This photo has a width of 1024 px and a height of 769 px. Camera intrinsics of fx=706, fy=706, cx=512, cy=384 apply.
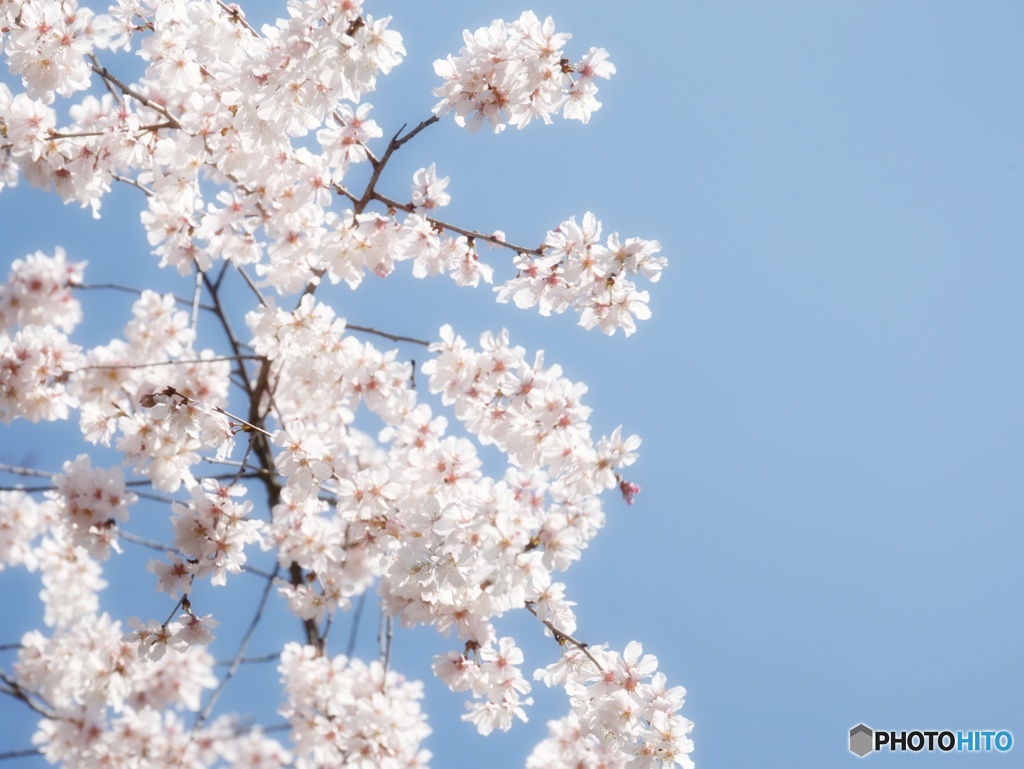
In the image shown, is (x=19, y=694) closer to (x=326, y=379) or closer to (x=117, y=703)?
(x=117, y=703)

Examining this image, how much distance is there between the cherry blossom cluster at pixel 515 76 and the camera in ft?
11.4

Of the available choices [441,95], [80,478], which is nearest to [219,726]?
[80,478]

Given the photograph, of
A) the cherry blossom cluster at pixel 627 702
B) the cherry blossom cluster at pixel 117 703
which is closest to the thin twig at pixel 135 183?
the cherry blossom cluster at pixel 117 703

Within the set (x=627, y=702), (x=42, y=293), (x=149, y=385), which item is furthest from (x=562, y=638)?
(x=42, y=293)

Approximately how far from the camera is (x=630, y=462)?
3578 mm

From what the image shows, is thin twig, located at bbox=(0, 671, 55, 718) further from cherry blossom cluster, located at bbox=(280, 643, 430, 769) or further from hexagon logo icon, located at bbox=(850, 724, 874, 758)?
hexagon logo icon, located at bbox=(850, 724, 874, 758)

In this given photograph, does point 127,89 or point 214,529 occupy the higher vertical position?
point 127,89

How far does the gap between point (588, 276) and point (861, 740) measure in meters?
4.97

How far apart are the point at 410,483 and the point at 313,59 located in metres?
2.15

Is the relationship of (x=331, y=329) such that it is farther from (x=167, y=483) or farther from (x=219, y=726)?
(x=219, y=726)

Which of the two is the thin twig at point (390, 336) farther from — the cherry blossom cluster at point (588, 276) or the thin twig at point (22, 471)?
the thin twig at point (22, 471)

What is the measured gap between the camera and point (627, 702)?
345 centimetres

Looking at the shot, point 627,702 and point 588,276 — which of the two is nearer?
point 627,702

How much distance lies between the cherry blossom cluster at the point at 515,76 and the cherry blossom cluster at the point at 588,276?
653mm
